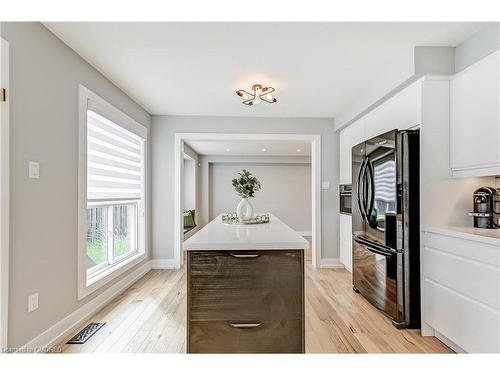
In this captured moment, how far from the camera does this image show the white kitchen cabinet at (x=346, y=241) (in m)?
4.21

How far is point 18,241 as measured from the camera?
74.6 inches

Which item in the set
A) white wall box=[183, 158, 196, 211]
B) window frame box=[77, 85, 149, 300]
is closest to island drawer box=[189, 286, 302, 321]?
window frame box=[77, 85, 149, 300]

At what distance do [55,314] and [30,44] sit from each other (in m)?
1.94

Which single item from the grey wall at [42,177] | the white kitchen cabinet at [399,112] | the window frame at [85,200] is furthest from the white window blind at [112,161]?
the white kitchen cabinet at [399,112]

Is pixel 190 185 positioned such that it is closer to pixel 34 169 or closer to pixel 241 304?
pixel 34 169

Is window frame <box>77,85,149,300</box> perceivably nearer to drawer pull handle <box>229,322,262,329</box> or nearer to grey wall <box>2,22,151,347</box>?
grey wall <box>2,22,151,347</box>

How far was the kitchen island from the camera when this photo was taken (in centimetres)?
166

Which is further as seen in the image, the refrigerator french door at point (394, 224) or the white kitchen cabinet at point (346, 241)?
the white kitchen cabinet at point (346, 241)

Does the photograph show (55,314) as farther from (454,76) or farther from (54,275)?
(454,76)

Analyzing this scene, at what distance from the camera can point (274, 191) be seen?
8.98 metres

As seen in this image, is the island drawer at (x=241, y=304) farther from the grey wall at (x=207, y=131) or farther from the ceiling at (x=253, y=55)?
the grey wall at (x=207, y=131)

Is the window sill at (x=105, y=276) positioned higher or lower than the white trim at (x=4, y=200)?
lower

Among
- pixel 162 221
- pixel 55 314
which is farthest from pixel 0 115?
pixel 162 221

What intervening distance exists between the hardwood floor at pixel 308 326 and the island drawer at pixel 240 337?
0.60 m
